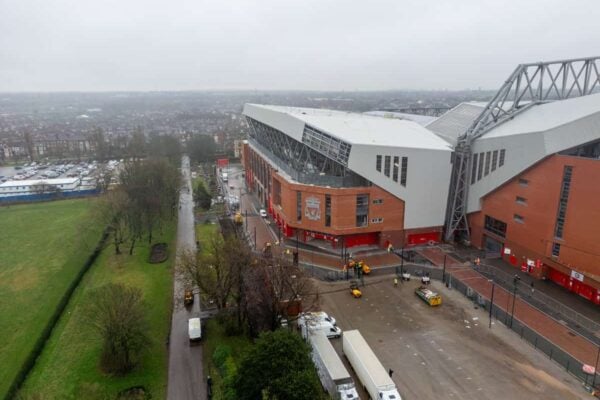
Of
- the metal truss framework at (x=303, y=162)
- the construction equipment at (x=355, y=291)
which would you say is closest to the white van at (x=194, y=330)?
the construction equipment at (x=355, y=291)

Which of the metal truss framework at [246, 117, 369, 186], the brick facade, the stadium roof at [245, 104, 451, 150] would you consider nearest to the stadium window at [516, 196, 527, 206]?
the stadium roof at [245, 104, 451, 150]

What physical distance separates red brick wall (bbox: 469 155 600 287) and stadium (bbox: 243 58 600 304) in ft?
0.30

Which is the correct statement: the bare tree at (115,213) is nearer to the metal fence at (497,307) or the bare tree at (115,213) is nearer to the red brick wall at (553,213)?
the metal fence at (497,307)

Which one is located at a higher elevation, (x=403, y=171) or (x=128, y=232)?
(x=403, y=171)

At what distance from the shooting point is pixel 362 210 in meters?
46.6

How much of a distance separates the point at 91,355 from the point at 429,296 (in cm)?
2656

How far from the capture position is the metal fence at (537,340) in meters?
26.0

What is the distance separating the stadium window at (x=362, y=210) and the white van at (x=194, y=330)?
884 inches

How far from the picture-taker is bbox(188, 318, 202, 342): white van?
2989cm

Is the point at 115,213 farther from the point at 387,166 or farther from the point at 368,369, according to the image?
the point at 368,369

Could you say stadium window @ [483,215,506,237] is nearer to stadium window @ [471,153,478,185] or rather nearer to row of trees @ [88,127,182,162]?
stadium window @ [471,153,478,185]

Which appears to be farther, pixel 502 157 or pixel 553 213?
pixel 502 157

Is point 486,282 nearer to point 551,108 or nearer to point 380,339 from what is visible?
point 380,339

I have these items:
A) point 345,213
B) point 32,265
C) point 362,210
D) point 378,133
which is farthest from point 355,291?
point 32,265
